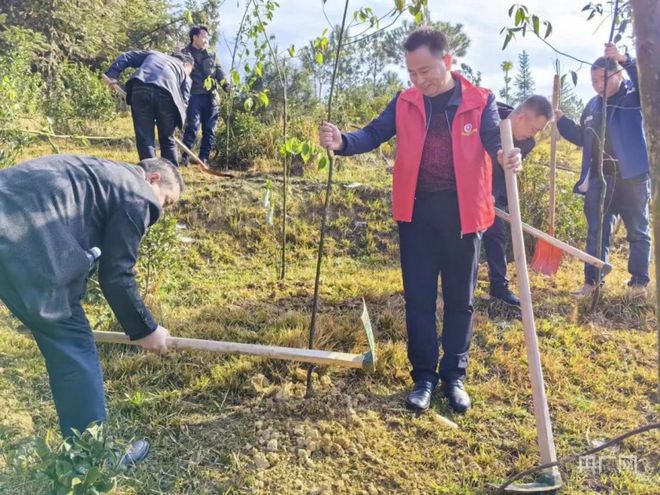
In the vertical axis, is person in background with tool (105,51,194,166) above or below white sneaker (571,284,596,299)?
above

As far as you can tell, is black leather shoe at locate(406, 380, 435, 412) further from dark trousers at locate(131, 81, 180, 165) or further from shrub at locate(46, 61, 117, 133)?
shrub at locate(46, 61, 117, 133)

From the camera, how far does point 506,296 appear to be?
4016 mm

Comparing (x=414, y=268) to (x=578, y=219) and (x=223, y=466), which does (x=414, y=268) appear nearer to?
(x=223, y=466)

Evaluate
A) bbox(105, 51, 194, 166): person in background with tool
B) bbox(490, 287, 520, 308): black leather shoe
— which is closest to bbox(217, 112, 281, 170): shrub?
bbox(105, 51, 194, 166): person in background with tool

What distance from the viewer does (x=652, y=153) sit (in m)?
1.37

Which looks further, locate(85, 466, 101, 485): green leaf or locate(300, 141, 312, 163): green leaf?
locate(300, 141, 312, 163): green leaf

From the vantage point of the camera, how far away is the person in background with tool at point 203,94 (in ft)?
19.5

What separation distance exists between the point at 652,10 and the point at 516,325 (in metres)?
2.64

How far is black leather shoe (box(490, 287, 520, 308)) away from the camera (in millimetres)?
3984

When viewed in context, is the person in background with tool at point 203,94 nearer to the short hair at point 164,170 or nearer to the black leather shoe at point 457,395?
the short hair at point 164,170

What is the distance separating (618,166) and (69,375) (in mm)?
3919

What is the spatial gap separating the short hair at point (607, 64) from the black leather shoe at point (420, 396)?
223cm

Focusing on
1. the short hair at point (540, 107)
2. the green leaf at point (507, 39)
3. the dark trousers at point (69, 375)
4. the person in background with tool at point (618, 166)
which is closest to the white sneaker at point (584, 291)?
the person in background with tool at point (618, 166)

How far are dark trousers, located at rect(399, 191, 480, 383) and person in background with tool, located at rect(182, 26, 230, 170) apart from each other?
4.02 metres
